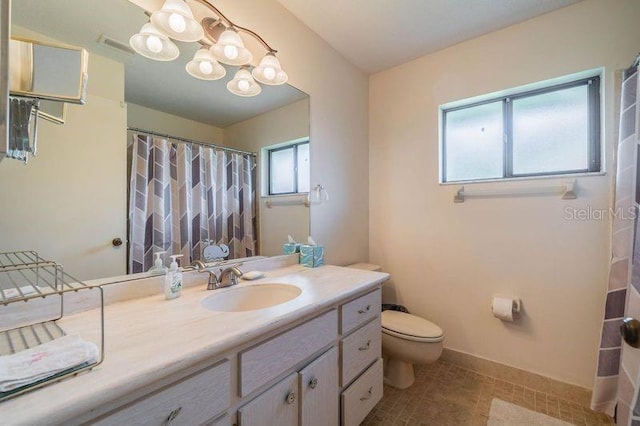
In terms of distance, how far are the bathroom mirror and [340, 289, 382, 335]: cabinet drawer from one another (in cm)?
118

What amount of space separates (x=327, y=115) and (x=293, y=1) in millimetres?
694

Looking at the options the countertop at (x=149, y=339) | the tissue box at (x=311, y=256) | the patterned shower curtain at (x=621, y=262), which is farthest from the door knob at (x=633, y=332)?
the tissue box at (x=311, y=256)

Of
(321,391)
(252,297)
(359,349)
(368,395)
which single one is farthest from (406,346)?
(252,297)

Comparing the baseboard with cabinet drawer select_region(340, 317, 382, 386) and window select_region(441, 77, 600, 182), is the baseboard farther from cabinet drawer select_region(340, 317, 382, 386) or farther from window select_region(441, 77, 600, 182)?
window select_region(441, 77, 600, 182)

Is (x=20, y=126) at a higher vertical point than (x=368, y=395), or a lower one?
higher

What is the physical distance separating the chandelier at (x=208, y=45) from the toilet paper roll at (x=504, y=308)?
1.94 meters

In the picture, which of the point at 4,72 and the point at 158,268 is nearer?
the point at 4,72

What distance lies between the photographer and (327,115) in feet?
6.32

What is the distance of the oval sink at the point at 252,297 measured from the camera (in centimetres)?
110

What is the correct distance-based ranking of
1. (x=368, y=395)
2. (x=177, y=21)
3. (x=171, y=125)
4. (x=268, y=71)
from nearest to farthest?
(x=177, y=21)
(x=171, y=125)
(x=368, y=395)
(x=268, y=71)

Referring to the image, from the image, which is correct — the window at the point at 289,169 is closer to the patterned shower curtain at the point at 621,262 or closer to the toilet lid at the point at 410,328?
the toilet lid at the point at 410,328

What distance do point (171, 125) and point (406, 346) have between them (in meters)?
1.78

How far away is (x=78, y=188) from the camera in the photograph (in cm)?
91

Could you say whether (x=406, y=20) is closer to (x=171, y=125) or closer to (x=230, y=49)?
(x=230, y=49)
